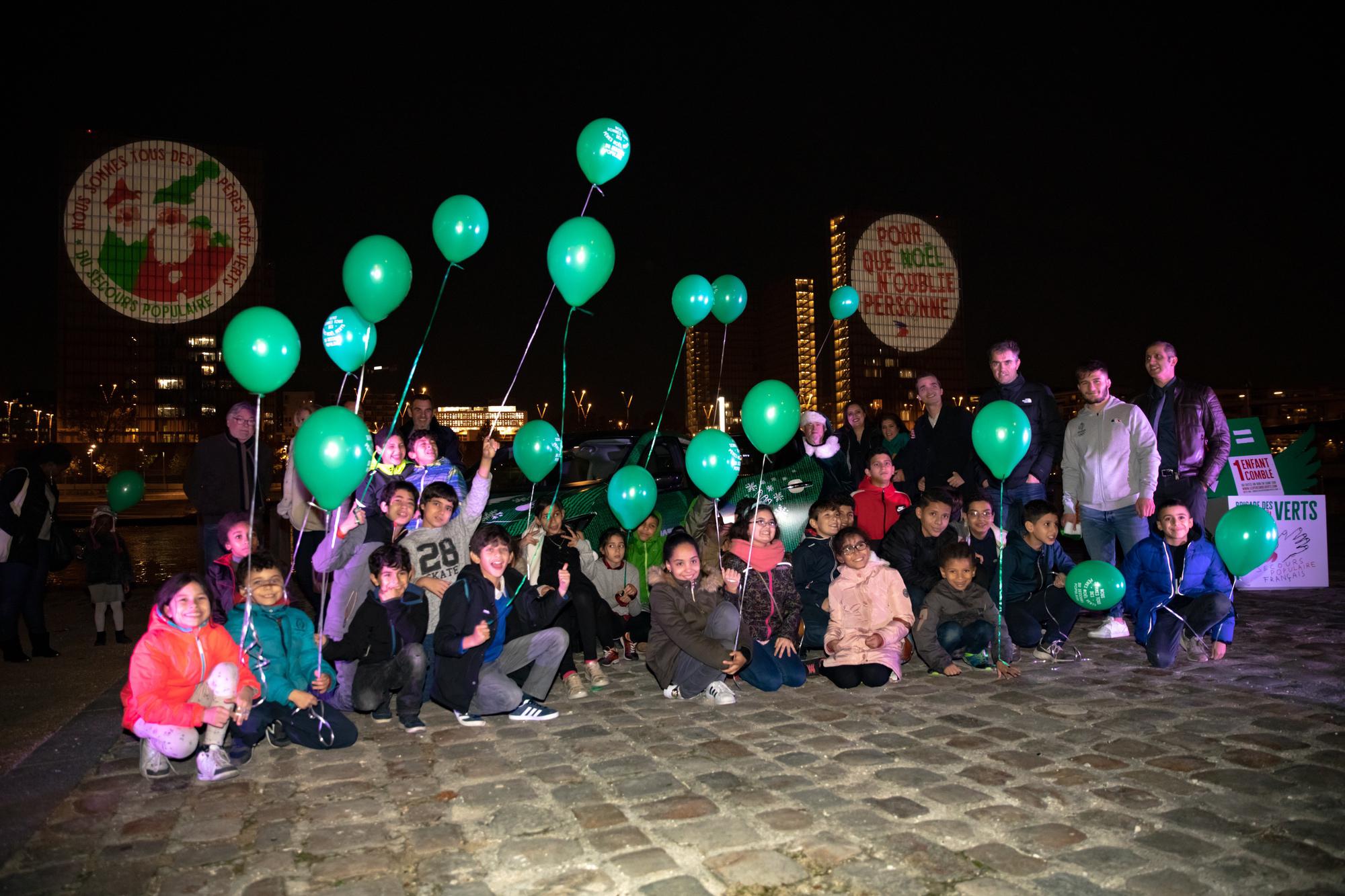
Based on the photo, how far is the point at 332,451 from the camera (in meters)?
4.17

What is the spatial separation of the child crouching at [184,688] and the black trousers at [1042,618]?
4730 mm

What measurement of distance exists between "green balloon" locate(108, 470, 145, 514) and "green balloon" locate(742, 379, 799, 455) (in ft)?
17.6

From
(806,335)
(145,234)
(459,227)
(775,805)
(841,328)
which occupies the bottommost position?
(775,805)

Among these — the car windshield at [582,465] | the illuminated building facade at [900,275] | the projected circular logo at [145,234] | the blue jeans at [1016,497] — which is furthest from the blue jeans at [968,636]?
the illuminated building facade at [900,275]

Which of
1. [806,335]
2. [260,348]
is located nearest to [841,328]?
[806,335]

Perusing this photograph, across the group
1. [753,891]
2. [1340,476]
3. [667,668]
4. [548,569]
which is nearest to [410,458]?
[548,569]

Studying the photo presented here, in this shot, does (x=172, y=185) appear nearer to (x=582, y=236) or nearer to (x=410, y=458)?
(x=410, y=458)

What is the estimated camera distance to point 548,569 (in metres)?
6.00

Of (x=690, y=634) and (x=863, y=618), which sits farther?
(x=863, y=618)

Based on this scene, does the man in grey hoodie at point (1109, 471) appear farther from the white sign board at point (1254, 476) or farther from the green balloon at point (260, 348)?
the green balloon at point (260, 348)

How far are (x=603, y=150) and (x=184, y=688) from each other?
14.3 ft

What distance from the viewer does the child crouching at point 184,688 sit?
379 centimetres

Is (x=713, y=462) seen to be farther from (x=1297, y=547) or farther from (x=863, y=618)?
(x=1297, y=547)

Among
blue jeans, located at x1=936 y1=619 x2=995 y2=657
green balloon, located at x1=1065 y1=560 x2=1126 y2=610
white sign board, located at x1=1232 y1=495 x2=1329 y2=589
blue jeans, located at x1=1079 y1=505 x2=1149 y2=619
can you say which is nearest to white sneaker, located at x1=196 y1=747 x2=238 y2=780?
blue jeans, located at x1=936 y1=619 x2=995 y2=657
